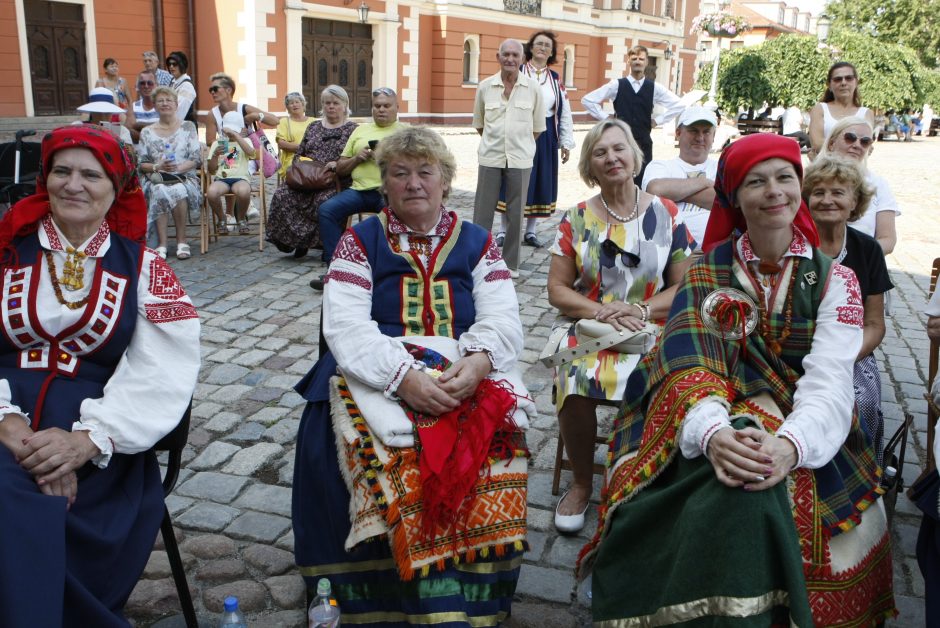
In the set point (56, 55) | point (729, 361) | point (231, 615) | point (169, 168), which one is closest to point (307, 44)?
point (56, 55)

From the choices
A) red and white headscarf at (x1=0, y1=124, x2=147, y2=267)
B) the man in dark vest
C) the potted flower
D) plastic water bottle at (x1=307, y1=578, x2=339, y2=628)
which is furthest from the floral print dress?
the potted flower

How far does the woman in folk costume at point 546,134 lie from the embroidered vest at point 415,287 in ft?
16.3

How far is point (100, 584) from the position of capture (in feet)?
7.28

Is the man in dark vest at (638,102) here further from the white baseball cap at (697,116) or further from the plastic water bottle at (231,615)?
the plastic water bottle at (231,615)

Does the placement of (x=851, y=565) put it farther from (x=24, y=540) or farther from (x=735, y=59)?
(x=735, y=59)

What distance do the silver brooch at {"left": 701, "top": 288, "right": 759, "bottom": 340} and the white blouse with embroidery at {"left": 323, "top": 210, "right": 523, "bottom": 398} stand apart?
2.23 feet

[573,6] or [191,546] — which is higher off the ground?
[573,6]

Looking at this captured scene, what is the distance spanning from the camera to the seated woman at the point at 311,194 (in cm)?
754

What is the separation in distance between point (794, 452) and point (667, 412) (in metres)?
0.40

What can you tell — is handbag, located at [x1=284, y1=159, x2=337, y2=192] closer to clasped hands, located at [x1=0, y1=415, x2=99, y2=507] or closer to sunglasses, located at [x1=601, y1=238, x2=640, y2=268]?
sunglasses, located at [x1=601, y1=238, x2=640, y2=268]

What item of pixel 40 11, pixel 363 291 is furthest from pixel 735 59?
pixel 363 291

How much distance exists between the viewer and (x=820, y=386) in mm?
2510

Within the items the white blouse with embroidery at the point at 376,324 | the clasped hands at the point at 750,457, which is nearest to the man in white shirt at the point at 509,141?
the white blouse with embroidery at the point at 376,324

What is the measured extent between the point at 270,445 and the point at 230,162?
5.25 meters
